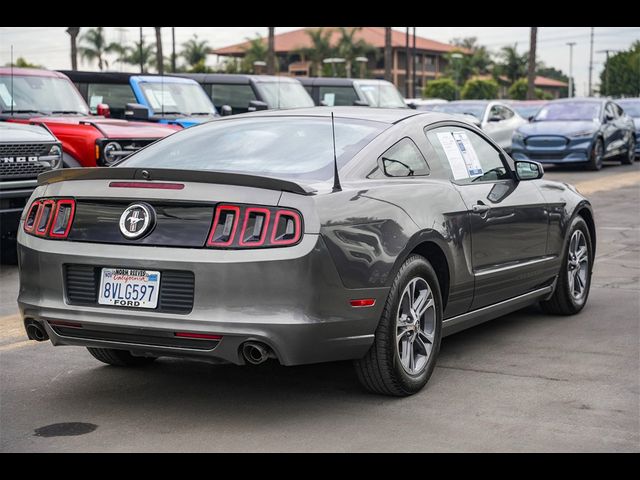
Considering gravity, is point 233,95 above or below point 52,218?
above

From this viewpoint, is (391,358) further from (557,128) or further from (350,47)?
(350,47)

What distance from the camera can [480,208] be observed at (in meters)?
6.55

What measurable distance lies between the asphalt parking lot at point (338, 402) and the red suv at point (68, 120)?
5215mm

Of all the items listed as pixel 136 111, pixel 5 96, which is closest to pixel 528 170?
pixel 5 96

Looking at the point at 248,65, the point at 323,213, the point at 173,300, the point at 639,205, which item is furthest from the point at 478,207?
the point at 248,65

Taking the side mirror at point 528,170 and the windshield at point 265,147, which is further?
the side mirror at point 528,170

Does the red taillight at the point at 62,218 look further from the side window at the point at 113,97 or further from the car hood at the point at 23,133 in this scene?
the side window at the point at 113,97

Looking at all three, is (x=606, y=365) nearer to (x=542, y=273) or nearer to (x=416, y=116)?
(x=542, y=273)

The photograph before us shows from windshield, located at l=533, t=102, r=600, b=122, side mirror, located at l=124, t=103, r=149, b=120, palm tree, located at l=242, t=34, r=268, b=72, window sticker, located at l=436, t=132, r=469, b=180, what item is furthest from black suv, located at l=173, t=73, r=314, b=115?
palm tree, located at l=242, t=34, r=268, b=72

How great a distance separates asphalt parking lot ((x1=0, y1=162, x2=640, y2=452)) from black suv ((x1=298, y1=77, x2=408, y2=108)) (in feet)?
61.6

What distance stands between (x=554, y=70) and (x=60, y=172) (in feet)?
601

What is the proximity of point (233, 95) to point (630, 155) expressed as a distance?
958 centimetres

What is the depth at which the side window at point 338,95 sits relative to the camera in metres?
25.9

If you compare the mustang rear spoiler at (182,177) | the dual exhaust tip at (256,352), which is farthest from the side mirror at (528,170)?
the dual exhaust tip at (256,352)
